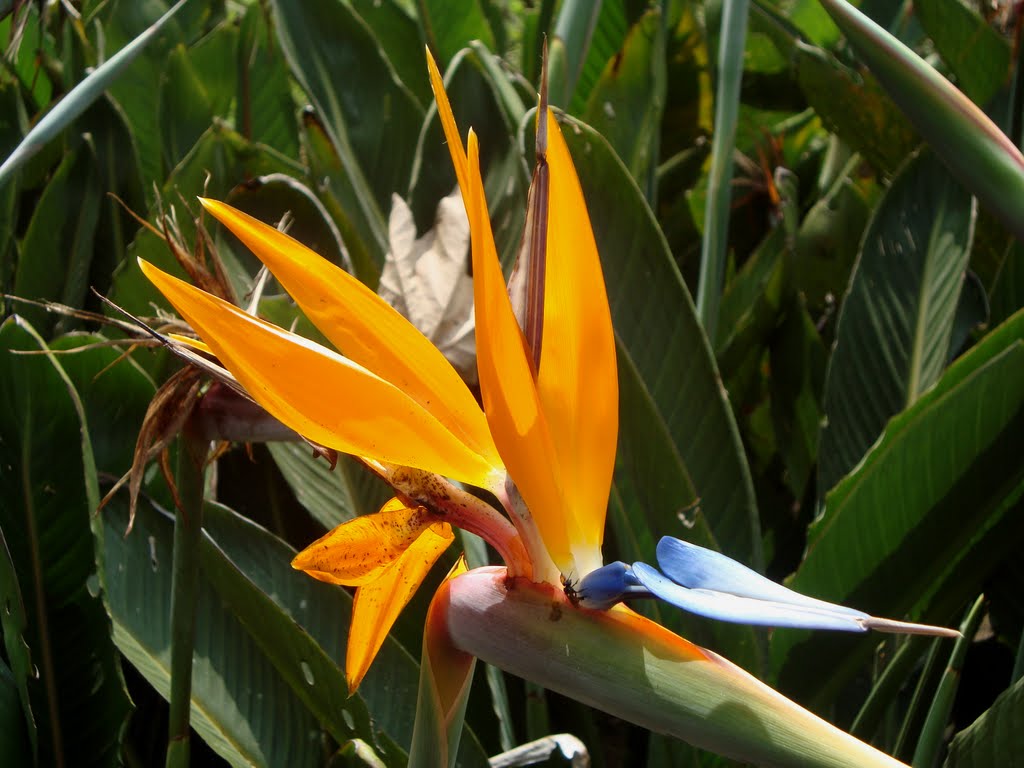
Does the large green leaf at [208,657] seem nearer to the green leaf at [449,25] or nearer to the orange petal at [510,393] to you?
the orange petal at [510,393]

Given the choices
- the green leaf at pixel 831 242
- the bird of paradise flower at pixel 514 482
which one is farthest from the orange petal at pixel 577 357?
the green leaf at pixel 831 242

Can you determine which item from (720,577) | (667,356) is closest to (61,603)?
(667,356)

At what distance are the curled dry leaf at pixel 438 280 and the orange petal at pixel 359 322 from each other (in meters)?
0.37

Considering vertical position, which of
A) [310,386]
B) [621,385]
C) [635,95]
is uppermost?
[635,95]

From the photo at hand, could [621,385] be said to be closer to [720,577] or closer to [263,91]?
[720,577]

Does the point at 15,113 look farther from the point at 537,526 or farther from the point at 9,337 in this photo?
the point at 537,526

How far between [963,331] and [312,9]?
70 centimetres

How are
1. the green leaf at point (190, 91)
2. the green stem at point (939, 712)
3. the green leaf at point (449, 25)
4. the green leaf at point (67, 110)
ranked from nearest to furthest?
the green leaf at point (67, 110)
the green stem at point (939, 712)
the green leaf at point (190, 91)
the green leaf at point (449, 25)

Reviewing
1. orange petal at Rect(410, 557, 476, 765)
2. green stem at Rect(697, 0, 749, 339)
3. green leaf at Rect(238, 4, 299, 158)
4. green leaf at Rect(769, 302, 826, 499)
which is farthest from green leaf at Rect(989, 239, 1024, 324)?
green leaf at Rect(238, 4, 299, 158)

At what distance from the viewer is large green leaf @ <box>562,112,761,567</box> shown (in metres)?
0.79

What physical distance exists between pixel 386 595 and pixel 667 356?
487 mm

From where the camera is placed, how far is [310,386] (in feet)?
1.12

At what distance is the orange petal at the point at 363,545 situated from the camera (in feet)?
1.22

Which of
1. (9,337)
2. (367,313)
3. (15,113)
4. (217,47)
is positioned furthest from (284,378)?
(217,47)
